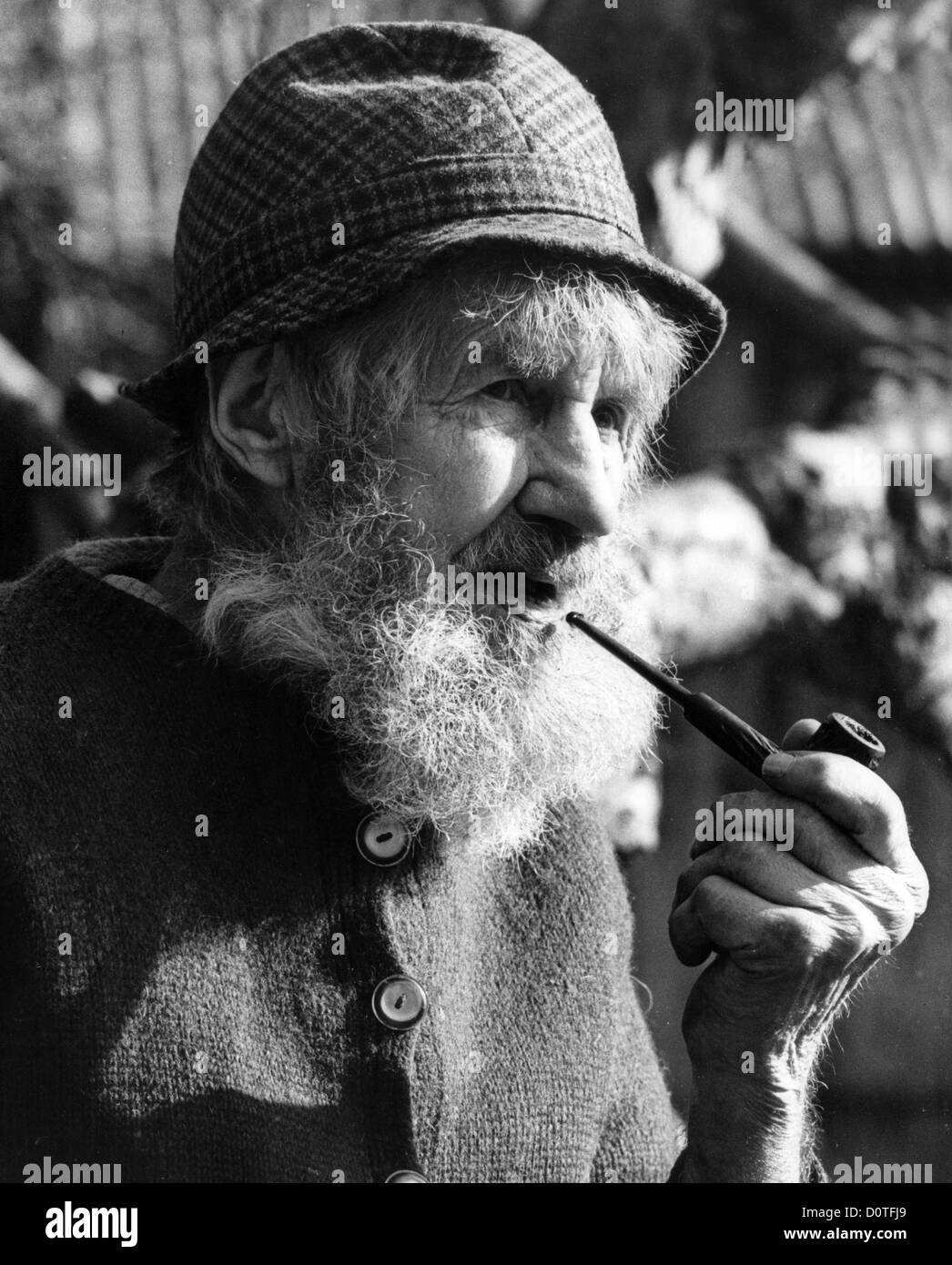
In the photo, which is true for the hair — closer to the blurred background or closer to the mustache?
the mustache

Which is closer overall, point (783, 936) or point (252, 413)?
point (783, 936)

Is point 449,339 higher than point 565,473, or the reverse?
point 449,339

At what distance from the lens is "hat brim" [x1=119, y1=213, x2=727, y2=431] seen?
1728 mm

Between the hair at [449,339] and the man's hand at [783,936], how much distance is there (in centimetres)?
60

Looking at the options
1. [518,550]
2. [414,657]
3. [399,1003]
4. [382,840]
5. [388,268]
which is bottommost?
[399,1003]

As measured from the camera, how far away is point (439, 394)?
5.98ft

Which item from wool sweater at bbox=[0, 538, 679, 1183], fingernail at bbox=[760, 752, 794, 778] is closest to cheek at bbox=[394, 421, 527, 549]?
wool sweater at bbox=[0, 538, 679, 1183]

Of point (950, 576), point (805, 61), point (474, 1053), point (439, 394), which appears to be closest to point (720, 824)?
point (474, 1053)

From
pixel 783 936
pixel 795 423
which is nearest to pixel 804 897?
pixel 783 936

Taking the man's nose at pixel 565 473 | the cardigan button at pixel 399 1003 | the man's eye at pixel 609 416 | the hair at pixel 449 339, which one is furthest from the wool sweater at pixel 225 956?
the man's eye at pixel 609 416

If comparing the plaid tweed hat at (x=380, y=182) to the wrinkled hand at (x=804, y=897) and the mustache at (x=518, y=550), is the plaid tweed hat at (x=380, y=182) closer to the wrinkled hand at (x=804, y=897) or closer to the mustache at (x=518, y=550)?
the mustache at (x=518, y=550)

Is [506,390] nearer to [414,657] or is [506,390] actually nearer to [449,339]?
[449,339]

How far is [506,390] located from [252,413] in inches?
14.8

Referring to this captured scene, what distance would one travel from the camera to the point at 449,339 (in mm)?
1804
